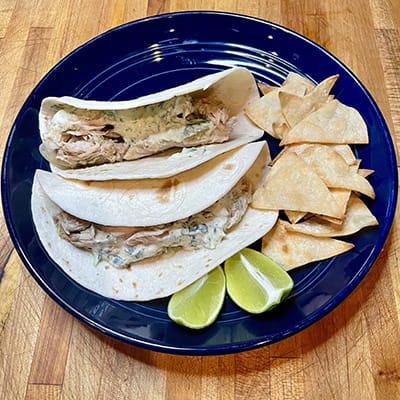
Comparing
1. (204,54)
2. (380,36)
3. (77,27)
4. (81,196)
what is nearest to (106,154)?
(81,196)

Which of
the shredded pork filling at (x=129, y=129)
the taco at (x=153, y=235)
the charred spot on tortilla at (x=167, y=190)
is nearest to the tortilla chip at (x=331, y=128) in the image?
the taco at (x=153, y=235)

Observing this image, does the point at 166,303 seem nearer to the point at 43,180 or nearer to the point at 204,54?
the point at 43,180

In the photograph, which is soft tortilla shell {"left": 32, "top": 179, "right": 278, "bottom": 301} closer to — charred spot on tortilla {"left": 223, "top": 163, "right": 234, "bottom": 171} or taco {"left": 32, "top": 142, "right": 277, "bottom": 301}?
taco {"left": 32, "top": 142, "right": 277, "bottom": 301}

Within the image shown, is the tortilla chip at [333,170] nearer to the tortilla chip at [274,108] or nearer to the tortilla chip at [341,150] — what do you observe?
the tortilla chip at [341,150]

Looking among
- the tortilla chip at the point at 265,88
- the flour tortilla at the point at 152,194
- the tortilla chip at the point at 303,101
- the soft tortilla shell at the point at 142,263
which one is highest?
the tortilla chip at the point at 303,101

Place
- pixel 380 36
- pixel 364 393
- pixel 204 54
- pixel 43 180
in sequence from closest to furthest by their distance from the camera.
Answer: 1. pixel 364 393
2. pixel 43 180
3. pixel 204 54
4. pixel 380 36

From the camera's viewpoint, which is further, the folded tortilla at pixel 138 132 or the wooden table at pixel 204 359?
the folded tortilla at pixel 138 132

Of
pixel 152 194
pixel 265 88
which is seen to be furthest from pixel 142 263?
pixel 265 88
